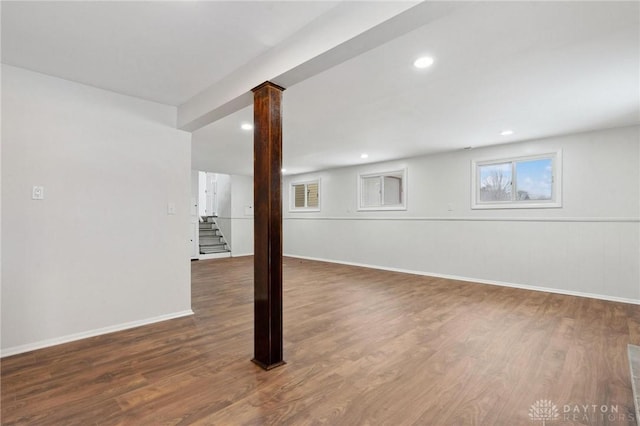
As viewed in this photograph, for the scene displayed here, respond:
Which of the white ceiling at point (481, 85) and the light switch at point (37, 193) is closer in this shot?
the white ceiling at point (481, 85)

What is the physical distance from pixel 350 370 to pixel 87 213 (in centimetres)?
271

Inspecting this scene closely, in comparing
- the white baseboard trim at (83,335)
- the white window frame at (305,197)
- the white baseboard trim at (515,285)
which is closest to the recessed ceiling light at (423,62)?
the white baseboard trim at (83,335)

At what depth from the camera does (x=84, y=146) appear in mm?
2750

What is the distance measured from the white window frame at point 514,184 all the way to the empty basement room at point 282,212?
0.04 meters

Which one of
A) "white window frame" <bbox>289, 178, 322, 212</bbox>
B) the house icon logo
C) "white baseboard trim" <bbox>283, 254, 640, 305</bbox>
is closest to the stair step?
"white window frame" <bbox>289, 178, 322, 212</bbox>

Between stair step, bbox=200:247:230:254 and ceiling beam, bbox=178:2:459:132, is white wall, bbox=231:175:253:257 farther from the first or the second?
ceiling beam, bbox=178:2:459:132

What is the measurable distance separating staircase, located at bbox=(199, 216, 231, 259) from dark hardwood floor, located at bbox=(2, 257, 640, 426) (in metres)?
4.75

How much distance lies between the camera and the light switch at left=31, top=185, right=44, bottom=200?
8.16ft

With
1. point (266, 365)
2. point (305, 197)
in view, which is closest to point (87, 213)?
point (266, 365)

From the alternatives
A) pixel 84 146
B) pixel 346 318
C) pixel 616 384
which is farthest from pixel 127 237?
pixel 616 384

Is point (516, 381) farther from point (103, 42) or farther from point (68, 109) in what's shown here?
point (68, 109)

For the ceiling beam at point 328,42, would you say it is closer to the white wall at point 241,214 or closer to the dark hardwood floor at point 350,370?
the dark hardwood floor at point 350,370

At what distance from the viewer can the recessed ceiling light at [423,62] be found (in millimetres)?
2259

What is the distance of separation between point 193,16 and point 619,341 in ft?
14.0
